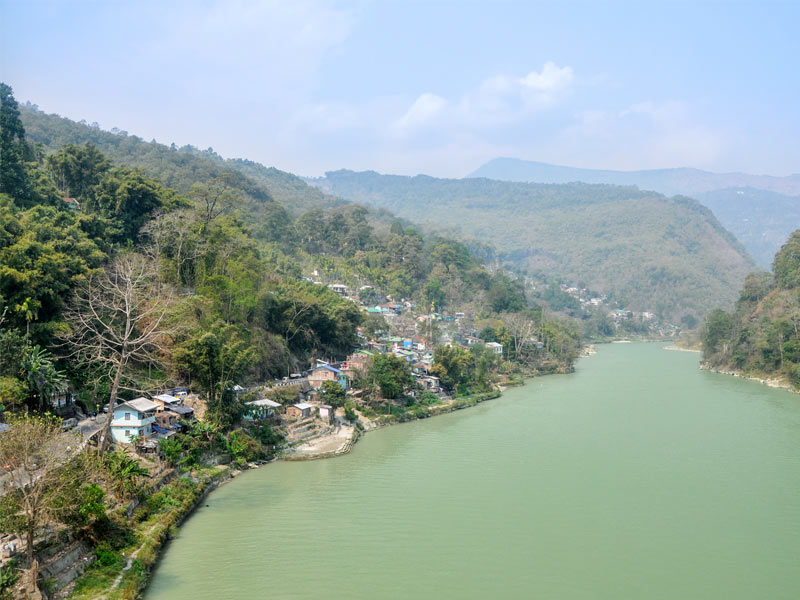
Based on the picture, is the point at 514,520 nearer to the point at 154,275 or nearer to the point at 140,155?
the point at 154,275

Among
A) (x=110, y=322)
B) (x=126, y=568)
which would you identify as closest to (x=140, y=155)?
(x=110, y=322)

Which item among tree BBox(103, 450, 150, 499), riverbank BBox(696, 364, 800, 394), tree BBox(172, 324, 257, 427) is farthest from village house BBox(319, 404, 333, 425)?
riverbank BBox(696, 364, 800, 394)

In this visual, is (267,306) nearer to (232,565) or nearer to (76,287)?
(76,287)

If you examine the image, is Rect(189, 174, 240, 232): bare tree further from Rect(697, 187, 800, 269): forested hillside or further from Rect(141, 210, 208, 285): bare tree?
Rect(697, 187, 800, 269): forested hillside

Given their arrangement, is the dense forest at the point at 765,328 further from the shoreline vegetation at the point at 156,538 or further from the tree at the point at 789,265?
the shoreline vegetation at the point at 156,538

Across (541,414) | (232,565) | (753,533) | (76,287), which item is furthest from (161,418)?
(541,414)
